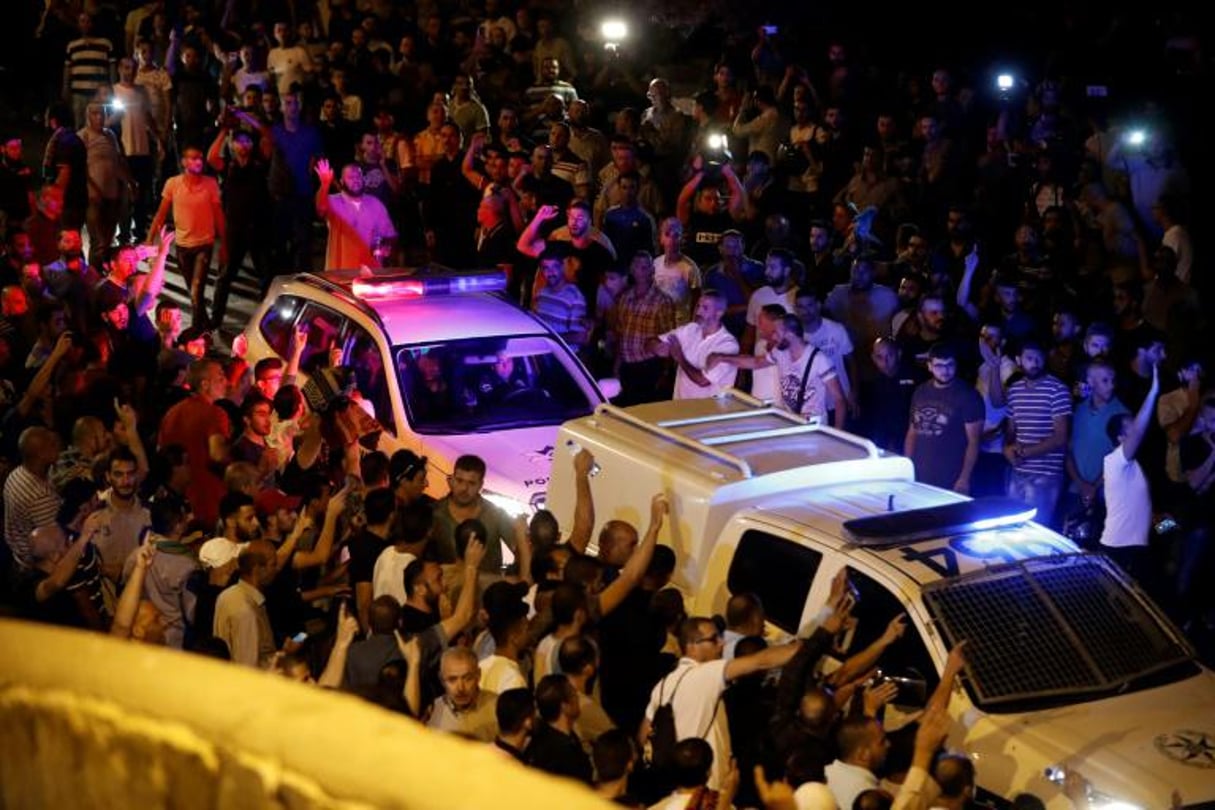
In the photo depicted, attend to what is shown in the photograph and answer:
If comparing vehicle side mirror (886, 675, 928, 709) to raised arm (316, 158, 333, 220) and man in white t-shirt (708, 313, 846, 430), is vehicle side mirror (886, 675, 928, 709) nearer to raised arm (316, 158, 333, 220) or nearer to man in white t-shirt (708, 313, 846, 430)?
man in white t-shirt (708, 313, 846, 430)

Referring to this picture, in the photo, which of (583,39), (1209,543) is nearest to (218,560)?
(1209,543)

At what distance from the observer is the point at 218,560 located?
25.6 ft

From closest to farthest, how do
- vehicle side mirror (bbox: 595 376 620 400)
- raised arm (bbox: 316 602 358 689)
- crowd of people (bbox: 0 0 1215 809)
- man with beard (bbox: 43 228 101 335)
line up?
raised arm (bbox: 316 602 358 689) → crowd of people (bbox: 0 0 1215 809) → vehicle side mirror (bbox: 595 376 620 400) → man with beard (bbox: 43 228 101 335)

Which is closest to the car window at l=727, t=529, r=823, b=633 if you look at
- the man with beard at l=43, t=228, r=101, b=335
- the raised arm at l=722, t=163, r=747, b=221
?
the man with beard at l=43, t=228, r=101, b=335

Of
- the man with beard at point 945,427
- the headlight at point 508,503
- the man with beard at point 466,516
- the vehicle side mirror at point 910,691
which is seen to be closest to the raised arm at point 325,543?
the man with beard at point 466,516

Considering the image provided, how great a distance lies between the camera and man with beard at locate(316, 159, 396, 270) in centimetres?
1419

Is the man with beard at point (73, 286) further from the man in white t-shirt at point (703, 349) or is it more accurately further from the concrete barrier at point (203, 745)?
the concrete barrier at point (203, 745)

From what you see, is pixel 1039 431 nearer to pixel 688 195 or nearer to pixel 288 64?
pixel 688 195

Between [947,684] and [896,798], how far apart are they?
1.74 ft

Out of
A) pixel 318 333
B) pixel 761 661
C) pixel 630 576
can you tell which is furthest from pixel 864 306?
pixel 761 661

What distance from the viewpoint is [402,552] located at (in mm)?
7754

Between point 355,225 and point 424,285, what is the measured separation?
3.14 metres

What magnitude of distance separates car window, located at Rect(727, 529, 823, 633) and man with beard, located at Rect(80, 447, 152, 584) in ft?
9.68

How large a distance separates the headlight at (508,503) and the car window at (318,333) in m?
2.34
